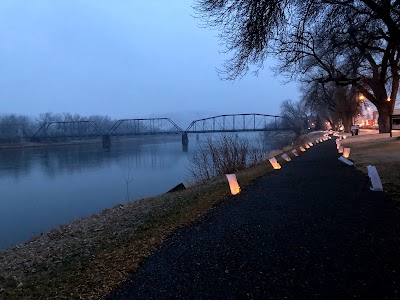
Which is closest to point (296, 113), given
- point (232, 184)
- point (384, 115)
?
point (384, 115)

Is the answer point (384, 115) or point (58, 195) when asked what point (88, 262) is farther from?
point (384, 115)

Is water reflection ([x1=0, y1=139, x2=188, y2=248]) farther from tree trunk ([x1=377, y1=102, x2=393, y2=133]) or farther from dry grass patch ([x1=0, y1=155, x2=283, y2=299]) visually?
tree trunk ([x1=377, y1=102, x2=393, y2=133])

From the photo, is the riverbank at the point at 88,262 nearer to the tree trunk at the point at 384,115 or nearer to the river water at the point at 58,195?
the river water at the point at 58,195

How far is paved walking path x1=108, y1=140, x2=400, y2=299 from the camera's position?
390 cm

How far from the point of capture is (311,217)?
6.81m

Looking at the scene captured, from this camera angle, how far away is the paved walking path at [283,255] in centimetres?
390

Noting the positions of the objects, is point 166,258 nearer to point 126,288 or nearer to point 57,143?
point 126,288

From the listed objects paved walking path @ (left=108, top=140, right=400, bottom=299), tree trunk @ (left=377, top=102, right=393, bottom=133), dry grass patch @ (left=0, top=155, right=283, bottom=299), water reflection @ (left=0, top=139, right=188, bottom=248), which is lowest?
water reflection @ (left=0, top=139, right=188, bottom=248)

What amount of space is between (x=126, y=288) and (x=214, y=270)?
1081 mm

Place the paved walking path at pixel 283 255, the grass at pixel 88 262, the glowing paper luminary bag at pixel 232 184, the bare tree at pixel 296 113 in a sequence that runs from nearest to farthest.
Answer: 1. the paved walking path at pixel 283 255
2. the grass at pixel 88 262
3. the glowing paper luminary bag at pixel 232 184
4. the bare tree at pixel 296 113

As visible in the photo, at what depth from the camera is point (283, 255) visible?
4840 millimetres

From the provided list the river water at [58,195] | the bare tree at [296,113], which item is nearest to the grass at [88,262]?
the river water at [58,195]

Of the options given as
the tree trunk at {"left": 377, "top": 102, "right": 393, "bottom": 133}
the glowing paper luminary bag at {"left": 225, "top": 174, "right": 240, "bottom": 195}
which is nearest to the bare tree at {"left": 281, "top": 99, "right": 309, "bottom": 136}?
the tree trunk at {"left": 377, "top": 102, "right": 393, "bottom": 133}

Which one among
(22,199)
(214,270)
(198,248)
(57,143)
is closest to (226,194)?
(198,248)
